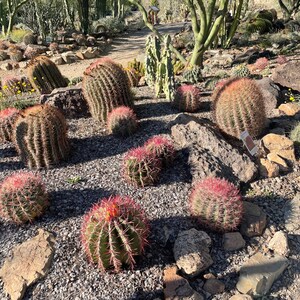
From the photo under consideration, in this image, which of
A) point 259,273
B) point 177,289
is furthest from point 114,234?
point 259,273

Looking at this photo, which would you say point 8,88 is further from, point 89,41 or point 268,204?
point 89,41

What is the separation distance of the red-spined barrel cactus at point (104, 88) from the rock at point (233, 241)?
2.85 meters

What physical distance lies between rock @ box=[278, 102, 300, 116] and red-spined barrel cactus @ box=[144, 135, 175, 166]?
2536 mm

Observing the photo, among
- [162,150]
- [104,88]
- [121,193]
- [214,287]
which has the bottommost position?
[214,287]

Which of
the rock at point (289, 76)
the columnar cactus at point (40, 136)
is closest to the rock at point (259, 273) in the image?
the columnar cactus at point (40, 136)

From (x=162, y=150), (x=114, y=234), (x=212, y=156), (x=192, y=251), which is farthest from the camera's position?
(x=212, y=156)

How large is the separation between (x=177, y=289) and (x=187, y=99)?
3.44 meters

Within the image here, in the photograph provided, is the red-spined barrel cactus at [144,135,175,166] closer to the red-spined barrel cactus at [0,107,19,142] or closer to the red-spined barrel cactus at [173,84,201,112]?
the red-spined barrel cactus at [173,84,201,112]

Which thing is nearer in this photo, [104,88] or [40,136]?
[40,136]

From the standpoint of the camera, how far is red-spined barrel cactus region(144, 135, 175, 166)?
13.0 feet

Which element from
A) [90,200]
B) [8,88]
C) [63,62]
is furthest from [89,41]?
[90,200]

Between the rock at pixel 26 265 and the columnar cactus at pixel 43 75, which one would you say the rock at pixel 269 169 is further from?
the columnar cactus at pixel 43 75

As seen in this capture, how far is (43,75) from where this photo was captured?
652cm

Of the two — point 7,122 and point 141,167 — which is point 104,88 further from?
point 141,167
